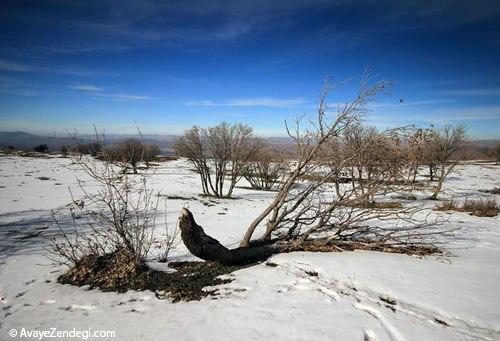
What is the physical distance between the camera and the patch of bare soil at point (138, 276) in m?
5.36

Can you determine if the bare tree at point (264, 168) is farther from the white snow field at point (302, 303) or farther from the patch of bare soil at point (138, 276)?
the patch of bare soil at point (138, 276)

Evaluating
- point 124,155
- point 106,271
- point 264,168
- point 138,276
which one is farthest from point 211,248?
point 264,168

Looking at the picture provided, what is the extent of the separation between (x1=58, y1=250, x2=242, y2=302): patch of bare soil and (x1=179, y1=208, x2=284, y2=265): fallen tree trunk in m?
0.22

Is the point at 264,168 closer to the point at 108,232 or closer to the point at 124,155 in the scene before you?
the point at 108,232

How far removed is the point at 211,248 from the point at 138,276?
1.43m

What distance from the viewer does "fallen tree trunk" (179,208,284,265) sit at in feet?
18.8

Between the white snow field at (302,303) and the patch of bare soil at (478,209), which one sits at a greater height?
the white snow field at (302,303)

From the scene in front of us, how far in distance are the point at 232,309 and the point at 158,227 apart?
24.8ft

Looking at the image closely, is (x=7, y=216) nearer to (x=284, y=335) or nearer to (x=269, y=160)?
(x=284, y=335)

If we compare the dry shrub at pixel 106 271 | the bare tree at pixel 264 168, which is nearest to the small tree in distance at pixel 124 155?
the dry shrub at pixel 106 271

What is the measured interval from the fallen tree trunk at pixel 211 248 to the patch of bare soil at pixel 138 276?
8.8 inches

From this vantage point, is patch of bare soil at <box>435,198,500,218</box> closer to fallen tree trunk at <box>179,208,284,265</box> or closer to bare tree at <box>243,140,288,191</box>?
fallen tree trunk at <box>179,208,284,265</box>

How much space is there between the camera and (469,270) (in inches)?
238

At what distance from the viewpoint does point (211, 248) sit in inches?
242
